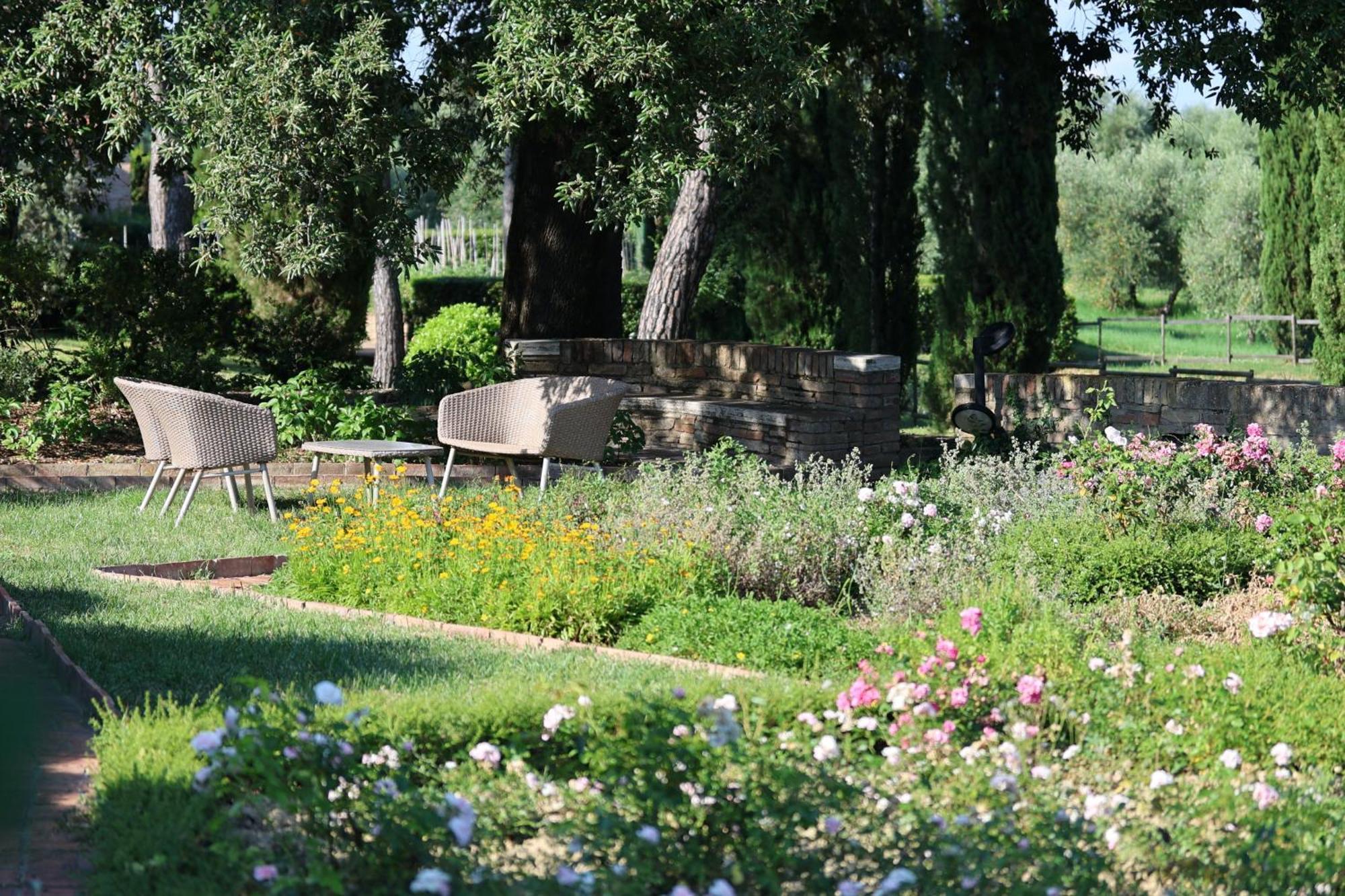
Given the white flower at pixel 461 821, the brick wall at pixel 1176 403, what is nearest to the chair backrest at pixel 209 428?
the white flower at pixel 461 821

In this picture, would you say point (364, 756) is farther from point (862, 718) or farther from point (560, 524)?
point (560, 524)

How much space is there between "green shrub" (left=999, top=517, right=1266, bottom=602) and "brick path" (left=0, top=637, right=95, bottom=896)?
3792 millimetres

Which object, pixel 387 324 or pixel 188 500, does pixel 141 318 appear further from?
pixel 387 324

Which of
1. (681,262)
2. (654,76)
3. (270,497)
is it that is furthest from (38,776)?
(681,262)

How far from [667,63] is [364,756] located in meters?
A: 5.65

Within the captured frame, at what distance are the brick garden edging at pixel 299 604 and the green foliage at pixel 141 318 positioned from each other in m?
4.38

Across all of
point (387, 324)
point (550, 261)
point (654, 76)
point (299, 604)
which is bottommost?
point (299, 604)

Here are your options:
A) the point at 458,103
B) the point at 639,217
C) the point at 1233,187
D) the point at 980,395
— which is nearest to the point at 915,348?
the point at 980,395

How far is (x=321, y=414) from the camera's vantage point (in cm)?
987

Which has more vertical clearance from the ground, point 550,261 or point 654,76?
point 654,76

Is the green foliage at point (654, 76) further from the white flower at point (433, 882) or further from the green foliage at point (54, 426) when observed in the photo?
the white flower at point (433, 882)

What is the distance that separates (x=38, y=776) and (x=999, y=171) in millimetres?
13324

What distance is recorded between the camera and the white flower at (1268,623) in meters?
4.71

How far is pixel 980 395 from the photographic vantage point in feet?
35.6
